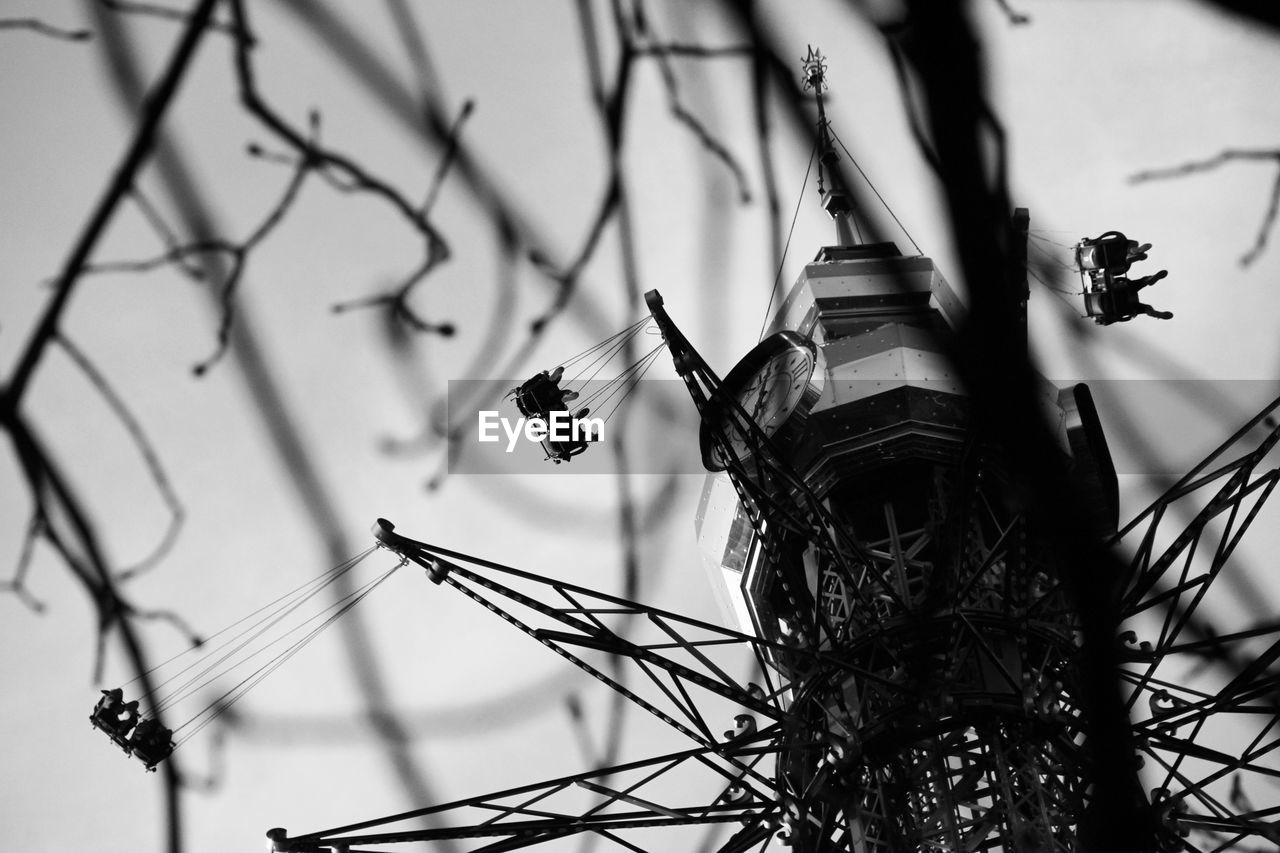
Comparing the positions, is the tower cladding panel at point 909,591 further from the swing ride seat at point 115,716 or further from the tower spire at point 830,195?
the swing ride seat at point 115,716

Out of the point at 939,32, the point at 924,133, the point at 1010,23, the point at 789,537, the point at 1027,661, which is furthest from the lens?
the point at 789,537

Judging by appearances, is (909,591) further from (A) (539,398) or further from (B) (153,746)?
(B) (153,746)

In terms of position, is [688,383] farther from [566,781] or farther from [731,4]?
[731,4]

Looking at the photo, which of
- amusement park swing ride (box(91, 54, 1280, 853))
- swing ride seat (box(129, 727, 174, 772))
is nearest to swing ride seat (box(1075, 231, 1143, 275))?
amusement park swing ride (box(91, 54, 1280, 853))

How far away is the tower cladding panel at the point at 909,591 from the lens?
53.4 ft

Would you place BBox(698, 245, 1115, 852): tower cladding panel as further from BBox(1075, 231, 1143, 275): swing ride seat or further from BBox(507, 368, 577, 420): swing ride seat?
BBox(507, 368, 577, 420): swing ride seat

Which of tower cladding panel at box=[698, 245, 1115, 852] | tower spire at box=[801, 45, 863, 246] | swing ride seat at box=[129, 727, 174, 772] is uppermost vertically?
tower spire at box=[801, 45, 863, 246]

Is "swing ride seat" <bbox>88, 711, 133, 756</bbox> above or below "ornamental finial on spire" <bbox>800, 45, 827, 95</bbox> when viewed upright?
below

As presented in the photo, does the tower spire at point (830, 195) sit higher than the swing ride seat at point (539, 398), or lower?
higher

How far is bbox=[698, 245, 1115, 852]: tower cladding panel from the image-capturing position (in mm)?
16266

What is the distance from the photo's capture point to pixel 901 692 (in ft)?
52.0

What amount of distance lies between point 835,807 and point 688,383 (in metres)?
5.61

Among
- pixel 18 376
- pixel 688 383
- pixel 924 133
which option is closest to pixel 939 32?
pixel 924 133

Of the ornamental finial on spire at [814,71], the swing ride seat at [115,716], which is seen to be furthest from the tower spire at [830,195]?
the swing ride seat at [115,716]
